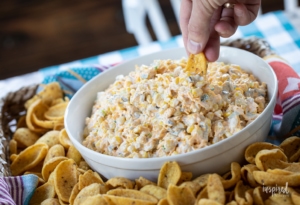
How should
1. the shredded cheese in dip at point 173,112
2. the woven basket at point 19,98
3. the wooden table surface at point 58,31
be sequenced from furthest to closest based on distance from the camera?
the wooden table surface at point 58,31
the woven basket at point 19,98
the shredded cheese in dip at point 173,112

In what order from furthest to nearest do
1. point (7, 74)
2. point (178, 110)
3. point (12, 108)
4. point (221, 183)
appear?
point (7, 74) < point (12, 108) < point (178, 110) < point (221, 183)

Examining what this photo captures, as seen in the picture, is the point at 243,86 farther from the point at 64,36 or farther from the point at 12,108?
the point at 64,36

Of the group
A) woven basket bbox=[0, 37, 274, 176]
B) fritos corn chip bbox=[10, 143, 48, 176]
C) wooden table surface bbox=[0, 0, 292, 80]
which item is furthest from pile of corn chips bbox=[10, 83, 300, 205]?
wooden table surface bbox=[0, 0, 292, 80]

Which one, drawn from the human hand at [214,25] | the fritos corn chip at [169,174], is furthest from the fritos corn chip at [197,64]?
the fritos corn chip at [169,174]

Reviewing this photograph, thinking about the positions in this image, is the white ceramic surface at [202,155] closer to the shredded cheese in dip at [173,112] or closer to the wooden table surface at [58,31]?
the shredded cheese in dip at [173,112]

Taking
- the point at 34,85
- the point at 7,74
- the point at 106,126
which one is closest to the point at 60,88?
the point at 34,85

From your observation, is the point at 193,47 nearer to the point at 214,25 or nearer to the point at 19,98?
the point at 214,25
